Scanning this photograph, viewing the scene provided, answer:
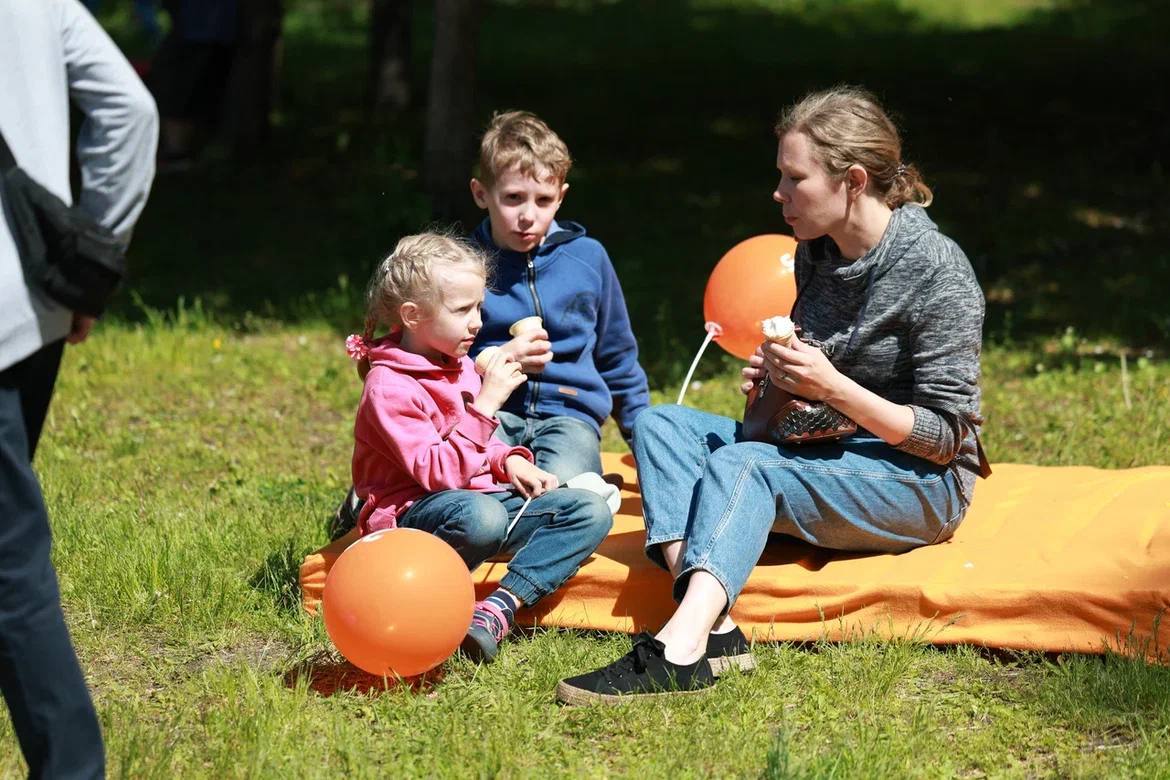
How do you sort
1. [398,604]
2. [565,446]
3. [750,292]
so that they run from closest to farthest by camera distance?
[398,604], [565,446], [750,292]

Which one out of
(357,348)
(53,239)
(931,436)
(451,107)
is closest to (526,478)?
(357,348)

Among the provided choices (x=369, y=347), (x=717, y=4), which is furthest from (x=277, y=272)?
(x=717, y=4)

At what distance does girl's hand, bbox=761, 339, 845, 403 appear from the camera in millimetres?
3648

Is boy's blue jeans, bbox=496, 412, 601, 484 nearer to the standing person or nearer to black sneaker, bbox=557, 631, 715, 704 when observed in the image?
black sneaker, bbox=557, 631, 715, 704

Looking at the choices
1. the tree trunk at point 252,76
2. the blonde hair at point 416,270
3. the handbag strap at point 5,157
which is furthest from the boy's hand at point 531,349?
the tree trunk at point 252,76

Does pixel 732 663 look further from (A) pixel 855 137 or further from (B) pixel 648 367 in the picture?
(B) pixel 648 367

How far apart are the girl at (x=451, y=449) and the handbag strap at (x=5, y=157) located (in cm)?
144

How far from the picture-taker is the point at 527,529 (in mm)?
4023

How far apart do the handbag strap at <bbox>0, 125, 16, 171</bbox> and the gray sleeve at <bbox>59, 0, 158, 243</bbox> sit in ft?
0.38

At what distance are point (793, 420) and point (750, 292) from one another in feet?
3.95

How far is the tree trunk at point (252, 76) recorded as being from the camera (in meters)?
10.7

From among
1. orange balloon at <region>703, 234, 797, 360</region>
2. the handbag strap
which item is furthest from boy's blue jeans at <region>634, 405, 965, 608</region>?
the handbag strap

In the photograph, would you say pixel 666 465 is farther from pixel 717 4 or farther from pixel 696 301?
pixel 717 4

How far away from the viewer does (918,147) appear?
10.9 meters
